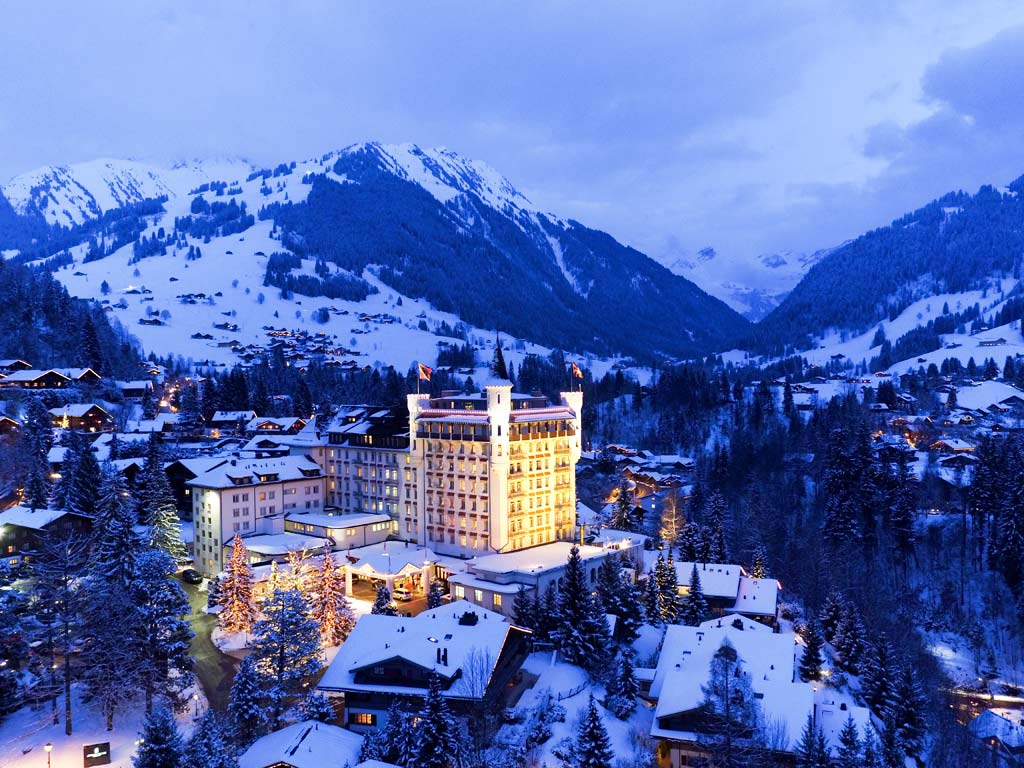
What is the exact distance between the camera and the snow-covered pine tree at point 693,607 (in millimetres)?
58094

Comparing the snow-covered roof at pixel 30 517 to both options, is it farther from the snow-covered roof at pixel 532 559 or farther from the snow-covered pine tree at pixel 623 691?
the snow-covered pine tree at pixel 623 691

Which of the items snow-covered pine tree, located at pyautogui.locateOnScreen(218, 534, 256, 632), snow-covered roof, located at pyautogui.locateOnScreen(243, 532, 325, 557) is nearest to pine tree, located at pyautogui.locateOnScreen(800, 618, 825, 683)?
snow-covered pine tree, located at pyautogui.locateOnScreen(218, 534, 256, 632)

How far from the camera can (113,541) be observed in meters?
52.9

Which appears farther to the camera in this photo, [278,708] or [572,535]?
[572,535]

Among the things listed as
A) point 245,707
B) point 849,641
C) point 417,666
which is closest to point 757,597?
point 849,641

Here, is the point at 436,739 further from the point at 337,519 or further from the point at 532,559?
the point at 337,519

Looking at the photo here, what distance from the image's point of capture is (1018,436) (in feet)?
367

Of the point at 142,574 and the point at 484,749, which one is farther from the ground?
the point at 142,574

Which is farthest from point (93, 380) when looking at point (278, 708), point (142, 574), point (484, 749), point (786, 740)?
point (786, 740)

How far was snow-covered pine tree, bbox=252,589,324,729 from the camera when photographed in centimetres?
4294

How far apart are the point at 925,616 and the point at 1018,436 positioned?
179 ft

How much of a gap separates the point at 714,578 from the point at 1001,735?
21543 millimetres

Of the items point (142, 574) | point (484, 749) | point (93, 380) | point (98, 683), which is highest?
→ point (93, 380)

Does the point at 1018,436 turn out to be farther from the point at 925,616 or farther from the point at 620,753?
the point at 620,753
